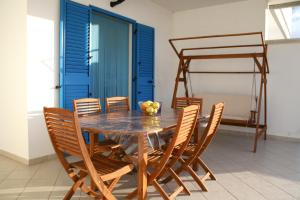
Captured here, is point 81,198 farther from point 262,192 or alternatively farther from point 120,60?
point 120,60

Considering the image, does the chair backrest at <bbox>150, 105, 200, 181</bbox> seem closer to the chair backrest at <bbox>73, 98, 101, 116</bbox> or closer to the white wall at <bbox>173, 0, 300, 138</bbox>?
the chair backrest at <bbox>73, 98, 101, 116</bbox>

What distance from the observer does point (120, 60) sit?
4.68 m

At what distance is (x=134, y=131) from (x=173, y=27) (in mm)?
4482

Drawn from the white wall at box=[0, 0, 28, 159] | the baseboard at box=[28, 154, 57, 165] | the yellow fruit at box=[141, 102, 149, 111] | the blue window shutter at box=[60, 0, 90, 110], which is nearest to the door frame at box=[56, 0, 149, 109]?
the blue window shutter at box=[60, 0, 90, 110]

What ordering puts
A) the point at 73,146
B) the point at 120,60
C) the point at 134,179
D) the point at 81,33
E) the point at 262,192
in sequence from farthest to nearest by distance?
the point at 120,60, the point at 81,33, the point at 134,179, the point at 262,192, the point at 73,146

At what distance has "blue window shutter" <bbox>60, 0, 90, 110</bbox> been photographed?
137 inches

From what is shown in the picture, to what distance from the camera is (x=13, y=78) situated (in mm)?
3354

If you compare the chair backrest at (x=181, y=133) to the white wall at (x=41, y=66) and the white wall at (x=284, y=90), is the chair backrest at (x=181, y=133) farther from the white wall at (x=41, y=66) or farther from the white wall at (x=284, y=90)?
the white wall at (x=284, y=90)

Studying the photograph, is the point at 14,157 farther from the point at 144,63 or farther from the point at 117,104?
the point at 144,63

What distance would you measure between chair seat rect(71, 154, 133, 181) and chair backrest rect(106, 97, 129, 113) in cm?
104

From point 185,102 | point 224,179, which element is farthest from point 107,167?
point 185,102

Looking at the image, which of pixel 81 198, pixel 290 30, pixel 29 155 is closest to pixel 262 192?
pixel 81 198

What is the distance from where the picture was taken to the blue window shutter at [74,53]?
11.4 feet

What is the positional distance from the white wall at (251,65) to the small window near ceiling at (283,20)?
0.60ft
